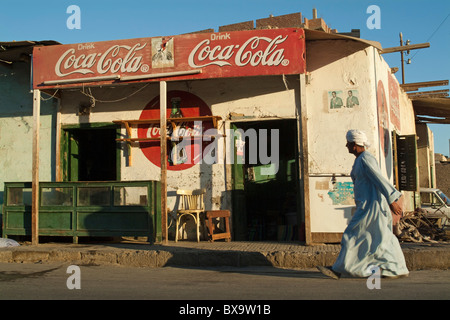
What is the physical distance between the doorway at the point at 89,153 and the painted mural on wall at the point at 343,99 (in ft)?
15.9

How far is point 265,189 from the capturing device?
13.3 meters

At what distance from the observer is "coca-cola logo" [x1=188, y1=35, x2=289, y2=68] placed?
9.21m

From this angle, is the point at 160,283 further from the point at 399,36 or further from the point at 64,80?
the point at 399,36

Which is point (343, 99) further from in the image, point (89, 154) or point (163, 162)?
point (89, 154)

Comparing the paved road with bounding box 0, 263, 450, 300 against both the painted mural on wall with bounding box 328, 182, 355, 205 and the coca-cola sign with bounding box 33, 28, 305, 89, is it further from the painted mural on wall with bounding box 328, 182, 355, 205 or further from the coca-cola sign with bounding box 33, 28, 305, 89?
the coca-cola sign with bounding box 33, 28, 305, 89

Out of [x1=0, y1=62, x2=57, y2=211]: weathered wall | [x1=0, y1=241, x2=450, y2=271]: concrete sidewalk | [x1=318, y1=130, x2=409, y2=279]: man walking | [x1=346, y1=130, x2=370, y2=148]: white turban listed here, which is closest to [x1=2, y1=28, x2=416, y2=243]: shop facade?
[x1=0, y1=62, x2=57, y2=211]: weathered wall

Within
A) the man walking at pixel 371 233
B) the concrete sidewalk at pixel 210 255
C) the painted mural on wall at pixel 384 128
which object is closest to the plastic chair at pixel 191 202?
the concrete sidewalk at pixel 210 255

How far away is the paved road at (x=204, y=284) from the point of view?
510 centimetres

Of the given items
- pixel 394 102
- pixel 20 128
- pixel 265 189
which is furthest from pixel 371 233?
pixel 20 128

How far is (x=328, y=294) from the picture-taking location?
5094 mm

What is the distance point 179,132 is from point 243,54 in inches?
93.9

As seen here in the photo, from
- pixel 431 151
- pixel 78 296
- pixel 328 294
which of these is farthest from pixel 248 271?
pixel 431 151
